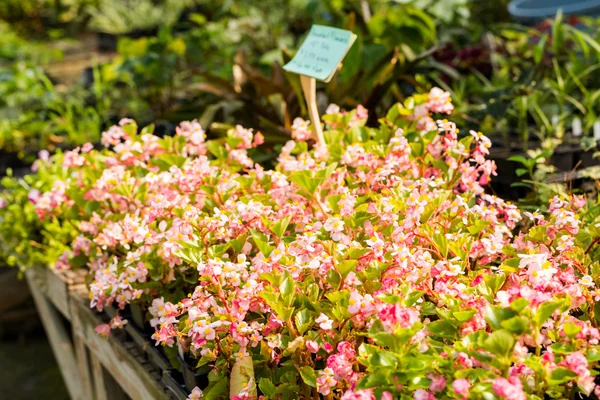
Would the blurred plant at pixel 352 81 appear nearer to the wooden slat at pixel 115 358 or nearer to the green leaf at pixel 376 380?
the wooden slat at pixel 115 358

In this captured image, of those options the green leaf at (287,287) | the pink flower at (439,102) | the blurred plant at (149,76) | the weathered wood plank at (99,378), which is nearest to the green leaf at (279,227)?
the green leaf at (287,287)

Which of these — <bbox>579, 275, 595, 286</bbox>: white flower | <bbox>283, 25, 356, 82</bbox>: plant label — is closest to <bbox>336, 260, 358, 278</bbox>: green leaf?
<bbox>579, 275, 595, 286</bbox>: white flower

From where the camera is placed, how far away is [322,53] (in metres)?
1.58

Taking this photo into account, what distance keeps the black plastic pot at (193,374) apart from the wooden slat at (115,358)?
0.12 meters

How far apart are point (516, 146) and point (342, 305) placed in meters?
1.27

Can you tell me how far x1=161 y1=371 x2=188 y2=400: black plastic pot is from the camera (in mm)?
1181

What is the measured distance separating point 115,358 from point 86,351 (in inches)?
18.8

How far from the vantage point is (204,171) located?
1.41 metres

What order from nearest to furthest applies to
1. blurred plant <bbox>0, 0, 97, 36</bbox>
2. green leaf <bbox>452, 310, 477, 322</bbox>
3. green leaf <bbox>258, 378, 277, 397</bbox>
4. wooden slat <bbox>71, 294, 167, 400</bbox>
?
green leaf <bbox>452, 310, 477, 322</bbox> < green leaf <bbox>258, 378, 277, 397</bbox> < wooden slat <bbox>71, 294, 167, 400</bbox> < blurred plant <bbox>0, 0, 97, 36</bbox>

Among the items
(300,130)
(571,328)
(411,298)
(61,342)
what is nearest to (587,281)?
(571,328)

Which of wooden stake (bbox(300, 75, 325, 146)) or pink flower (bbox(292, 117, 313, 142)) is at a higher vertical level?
wooden stake (bbox(300, 75, 325, 146))

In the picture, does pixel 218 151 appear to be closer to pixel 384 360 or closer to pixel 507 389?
pixel 384 360

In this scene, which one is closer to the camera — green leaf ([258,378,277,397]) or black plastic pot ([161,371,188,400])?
green leaf ([258,378,277,397])

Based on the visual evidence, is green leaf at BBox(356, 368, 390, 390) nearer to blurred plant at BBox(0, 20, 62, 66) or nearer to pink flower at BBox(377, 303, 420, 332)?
pink flower at BBox(377, 303, 420, 332)
